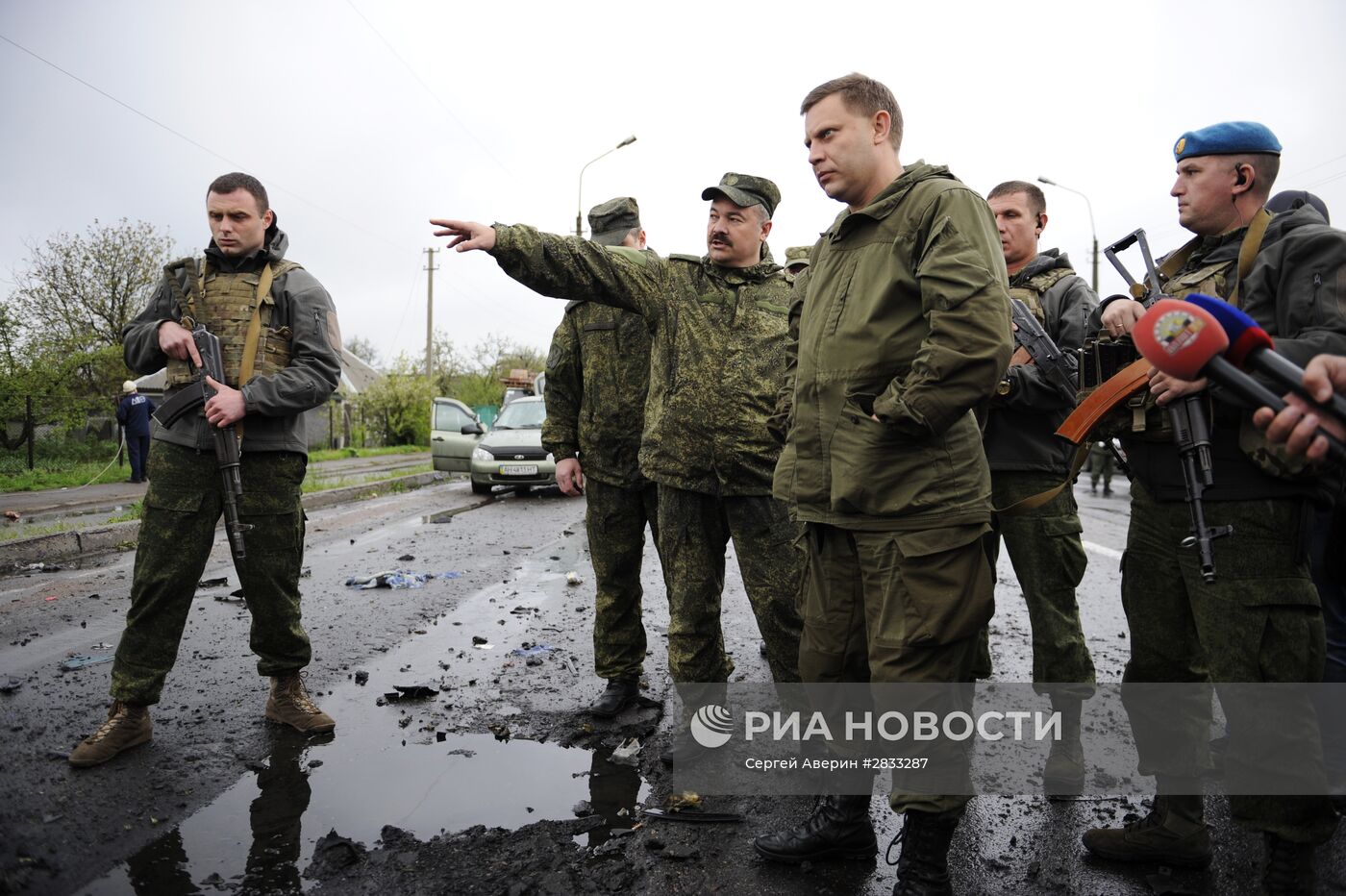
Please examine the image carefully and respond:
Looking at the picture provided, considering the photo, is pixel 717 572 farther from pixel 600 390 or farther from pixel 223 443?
pixel 223 443

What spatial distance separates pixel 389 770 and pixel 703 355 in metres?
2.00

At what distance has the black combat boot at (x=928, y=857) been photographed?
2217 mm

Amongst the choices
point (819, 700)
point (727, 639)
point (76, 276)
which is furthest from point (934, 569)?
point (76, 276)

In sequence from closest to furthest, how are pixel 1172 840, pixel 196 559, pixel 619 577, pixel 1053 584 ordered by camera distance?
pixel 1172 840 < pixel 1053 584 < pixel 196 559 < pixel 619 577

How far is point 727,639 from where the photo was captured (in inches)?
203

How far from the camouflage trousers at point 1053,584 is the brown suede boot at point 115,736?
338 cm

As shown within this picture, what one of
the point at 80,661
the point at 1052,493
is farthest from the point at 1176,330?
the point at 80,661

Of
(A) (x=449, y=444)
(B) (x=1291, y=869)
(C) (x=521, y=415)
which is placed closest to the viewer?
(B) (x=1291, y=869)

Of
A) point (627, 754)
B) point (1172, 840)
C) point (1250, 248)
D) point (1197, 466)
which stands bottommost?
point (627, 754)

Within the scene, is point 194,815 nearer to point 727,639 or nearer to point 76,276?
point 727,639

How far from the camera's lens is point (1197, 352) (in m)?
1.63

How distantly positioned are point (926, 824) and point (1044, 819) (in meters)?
0.81

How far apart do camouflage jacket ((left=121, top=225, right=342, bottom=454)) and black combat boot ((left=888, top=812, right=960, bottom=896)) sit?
2801mm

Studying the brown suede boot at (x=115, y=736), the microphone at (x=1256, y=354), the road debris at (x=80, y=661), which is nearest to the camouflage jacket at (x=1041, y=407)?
the microphone at (x=1256, y=354)
